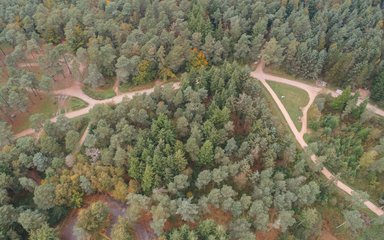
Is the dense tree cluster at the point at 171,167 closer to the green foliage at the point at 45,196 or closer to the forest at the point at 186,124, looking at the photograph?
the green foliage at the point at 45,196

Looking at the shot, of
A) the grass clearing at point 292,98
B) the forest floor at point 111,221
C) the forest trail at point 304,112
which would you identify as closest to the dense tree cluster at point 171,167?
the forest floor at point 111,221

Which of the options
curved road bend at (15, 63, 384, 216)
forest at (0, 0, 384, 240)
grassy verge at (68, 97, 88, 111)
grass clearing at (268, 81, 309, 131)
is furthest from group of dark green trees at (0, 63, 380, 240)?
grass clearing at (268, 81, 309, 131)

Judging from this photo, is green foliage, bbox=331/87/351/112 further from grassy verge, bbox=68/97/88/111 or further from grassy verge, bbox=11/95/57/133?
grassy verge, bbox=11/95/57/133

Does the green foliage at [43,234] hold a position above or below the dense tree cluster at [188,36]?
below

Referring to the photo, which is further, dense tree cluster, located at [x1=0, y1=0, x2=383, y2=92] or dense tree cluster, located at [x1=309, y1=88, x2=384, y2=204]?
dense tree cluster, located at [x1=0, y1=0, x2=383, y2=92]

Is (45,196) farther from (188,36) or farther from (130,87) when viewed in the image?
(188,36)

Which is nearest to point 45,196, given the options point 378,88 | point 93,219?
point 93,219
